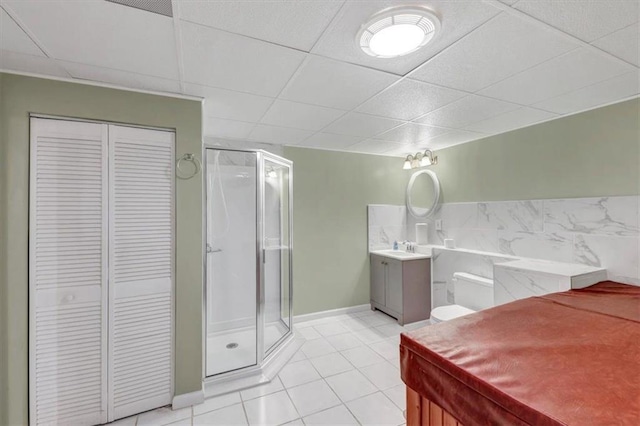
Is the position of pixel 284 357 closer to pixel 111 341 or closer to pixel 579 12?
pixel 111 341

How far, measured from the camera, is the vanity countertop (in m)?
3.54

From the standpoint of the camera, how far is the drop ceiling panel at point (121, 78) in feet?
5.60

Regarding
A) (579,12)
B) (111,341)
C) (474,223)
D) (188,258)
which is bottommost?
(111,341)

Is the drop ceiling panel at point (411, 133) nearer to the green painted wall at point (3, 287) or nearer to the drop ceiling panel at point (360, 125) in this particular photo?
the drop ceiling panel at point (360, 125)

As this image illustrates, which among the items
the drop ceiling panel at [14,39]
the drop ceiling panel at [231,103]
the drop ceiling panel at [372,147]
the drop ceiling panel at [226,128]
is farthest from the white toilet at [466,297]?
the drop ceiling panel at [14,39]

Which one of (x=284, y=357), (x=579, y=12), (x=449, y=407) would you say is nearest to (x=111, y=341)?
(x=284, y=357)

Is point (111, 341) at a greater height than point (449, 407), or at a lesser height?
lesser

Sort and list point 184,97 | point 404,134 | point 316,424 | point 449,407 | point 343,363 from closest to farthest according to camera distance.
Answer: point 449,407
point 316,424
point 184,97
point 343,363
point 404,134

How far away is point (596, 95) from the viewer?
213cm

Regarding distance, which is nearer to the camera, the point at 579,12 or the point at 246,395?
the point at 579,12

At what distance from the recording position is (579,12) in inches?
48.5

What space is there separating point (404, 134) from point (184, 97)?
2.24m

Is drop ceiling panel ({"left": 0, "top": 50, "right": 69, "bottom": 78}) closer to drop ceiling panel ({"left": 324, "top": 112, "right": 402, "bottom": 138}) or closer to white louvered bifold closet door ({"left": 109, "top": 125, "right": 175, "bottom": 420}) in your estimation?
white louvered bifold closet door ({"left": 109, "top": 125, "right": 175, "bottom": 420})

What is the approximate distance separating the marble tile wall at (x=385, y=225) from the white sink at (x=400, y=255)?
0.18 meters
